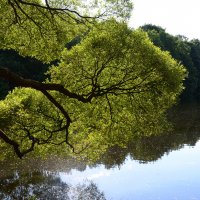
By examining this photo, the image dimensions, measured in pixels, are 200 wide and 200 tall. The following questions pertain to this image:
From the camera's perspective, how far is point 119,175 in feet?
147

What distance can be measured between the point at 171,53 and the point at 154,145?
7075cm

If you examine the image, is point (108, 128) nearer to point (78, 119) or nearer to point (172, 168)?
point (78, 119)

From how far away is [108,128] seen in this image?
28.0 m

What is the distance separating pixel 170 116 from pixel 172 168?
39.6 m

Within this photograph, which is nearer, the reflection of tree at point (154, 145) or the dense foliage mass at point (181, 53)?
the reflection of tree at point (154, 145)

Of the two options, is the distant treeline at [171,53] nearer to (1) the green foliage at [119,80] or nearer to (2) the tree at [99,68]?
(2) the tree at [99,68]

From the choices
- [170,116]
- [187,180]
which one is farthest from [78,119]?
[170,116]

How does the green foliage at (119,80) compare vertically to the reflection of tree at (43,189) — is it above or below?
above

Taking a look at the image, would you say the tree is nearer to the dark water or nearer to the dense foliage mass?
the dark water

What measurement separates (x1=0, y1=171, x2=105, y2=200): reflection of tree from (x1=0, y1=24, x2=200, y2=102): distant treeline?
3519cm

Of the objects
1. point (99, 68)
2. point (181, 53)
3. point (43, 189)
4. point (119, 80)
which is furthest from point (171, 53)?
point (99, 68)

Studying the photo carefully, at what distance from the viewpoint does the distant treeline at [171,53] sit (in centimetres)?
8750

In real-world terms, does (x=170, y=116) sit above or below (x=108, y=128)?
above

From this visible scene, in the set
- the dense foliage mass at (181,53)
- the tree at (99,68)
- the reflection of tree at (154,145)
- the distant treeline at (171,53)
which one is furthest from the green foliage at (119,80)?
the dense foliage mass at (181,53)
